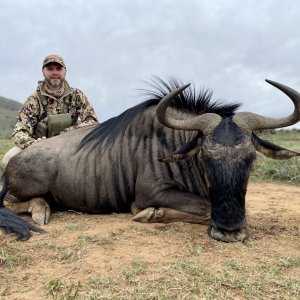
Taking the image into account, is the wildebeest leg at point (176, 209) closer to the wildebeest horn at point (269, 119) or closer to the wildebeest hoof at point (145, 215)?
the wildebeest hoof at point (145, 215)

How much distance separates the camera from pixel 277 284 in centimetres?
285

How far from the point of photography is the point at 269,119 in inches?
173

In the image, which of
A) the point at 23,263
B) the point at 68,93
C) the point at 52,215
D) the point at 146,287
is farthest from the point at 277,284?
the point at 68,93

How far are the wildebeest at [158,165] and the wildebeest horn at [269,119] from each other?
0.01 m

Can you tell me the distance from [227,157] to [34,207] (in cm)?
263

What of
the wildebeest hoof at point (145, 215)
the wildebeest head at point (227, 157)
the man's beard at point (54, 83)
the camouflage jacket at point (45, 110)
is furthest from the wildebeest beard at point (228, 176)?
the man's beard at point (54, 83)

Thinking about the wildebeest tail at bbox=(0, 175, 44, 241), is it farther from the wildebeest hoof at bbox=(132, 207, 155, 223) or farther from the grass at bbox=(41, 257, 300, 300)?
the grass at bbox=(41, 257, 300, 300)

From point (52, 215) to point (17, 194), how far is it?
554 mm

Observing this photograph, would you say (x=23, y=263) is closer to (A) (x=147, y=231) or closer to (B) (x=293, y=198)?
(A) (x=147, y=231)

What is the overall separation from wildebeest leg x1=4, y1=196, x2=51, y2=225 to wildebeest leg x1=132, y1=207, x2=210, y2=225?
111cm

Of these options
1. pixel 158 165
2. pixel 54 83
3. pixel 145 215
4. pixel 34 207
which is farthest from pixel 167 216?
pixel 54 83

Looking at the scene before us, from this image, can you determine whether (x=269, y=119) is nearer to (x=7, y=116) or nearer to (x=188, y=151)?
(x=188, y=151)

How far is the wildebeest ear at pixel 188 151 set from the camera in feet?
14.2

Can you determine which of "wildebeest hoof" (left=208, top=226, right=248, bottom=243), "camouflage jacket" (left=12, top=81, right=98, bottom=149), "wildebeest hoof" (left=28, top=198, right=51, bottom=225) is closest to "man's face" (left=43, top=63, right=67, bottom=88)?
"camouflage jacket" (left=12, top=81, right=98, bottom=149)
